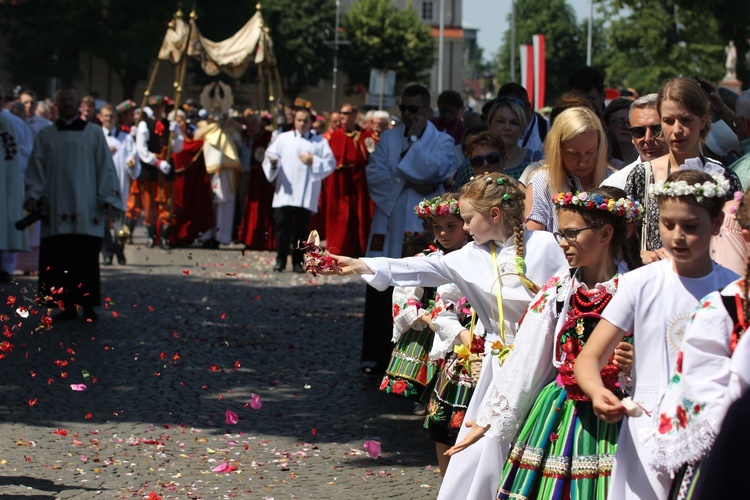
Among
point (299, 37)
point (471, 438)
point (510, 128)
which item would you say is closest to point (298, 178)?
point (510, 128)

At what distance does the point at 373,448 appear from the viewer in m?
7.12

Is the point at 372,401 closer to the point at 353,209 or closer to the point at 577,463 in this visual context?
the point at 577,463

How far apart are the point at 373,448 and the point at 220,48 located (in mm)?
16264

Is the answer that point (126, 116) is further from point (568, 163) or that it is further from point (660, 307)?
point (660, 307)

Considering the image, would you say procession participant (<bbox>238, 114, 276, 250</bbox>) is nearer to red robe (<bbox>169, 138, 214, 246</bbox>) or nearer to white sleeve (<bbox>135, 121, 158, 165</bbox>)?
red robe (<bbox>169, 138, 214, 246</bbox>)

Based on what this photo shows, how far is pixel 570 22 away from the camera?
98.6 m

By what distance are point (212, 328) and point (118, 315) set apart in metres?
1.06

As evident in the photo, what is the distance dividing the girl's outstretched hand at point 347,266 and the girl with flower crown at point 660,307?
120cm

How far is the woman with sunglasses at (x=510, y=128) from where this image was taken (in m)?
8.05

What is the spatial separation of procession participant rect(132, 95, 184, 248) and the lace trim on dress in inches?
594

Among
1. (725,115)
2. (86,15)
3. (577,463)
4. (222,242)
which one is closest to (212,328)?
(725,115)

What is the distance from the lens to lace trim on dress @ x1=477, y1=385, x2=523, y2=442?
4.88 meters

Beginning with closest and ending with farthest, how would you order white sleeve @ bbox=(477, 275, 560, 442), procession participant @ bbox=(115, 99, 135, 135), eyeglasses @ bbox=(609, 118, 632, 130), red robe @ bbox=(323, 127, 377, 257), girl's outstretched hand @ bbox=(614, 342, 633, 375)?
girl's outstretched hand @ bbox=(614, 342, 633, 375)
white sleeve @ bbox=(477, 275, 560, 442)
eyeglasses @ bbox=(609, 118, 632, 130)
red robe @ bbox=(323, 127, 377, 257)
procession participant @ bbox=(115, 99, 135, 135)

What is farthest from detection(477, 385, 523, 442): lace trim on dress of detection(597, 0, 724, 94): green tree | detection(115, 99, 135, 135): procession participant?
detection(597, 0, 724, 94): green tree
